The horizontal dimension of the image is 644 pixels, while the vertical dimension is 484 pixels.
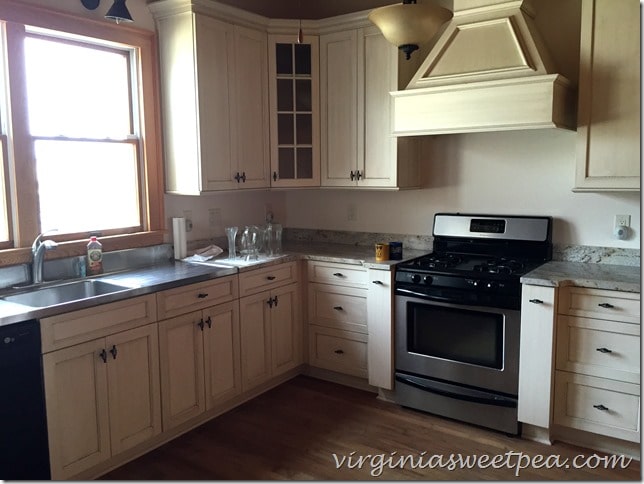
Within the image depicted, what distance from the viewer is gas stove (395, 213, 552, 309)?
2961 millimetres

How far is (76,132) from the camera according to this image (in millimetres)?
3059

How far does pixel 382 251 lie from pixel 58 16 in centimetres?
220

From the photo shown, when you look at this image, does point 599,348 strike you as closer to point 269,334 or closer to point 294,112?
point 269,334

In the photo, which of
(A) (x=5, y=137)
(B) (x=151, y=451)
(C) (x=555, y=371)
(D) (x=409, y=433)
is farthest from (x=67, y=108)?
(C) (x=555, y=371)

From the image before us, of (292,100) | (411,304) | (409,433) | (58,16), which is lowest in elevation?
(409,433)

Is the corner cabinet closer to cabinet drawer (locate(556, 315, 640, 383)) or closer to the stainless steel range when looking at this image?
the stainless steel range

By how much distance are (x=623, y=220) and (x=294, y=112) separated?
2154mm

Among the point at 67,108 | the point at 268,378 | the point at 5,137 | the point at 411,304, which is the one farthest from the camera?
the point at 268,378

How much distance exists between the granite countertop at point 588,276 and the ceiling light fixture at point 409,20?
1443mm

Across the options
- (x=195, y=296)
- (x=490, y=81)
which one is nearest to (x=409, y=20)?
(x=490, y=81)

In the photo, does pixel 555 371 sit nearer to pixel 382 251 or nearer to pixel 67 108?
pixel 382 251

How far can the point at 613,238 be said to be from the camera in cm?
313

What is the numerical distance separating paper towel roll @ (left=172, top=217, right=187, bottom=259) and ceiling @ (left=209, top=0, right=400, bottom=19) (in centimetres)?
158

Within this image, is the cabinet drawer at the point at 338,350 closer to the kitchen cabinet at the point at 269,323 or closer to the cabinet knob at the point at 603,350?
the kitchen cabinet at the point at 269,323
